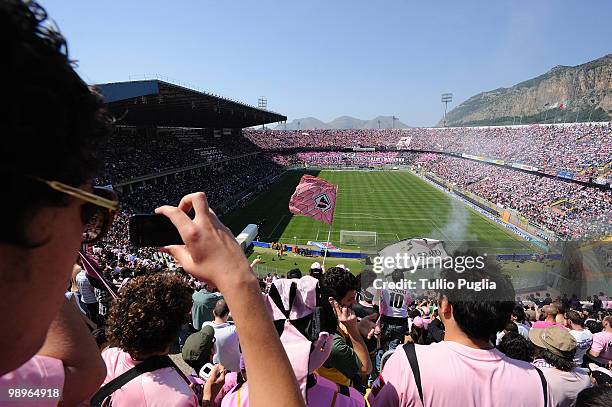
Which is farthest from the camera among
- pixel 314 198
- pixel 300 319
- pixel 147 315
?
pixel 314 198

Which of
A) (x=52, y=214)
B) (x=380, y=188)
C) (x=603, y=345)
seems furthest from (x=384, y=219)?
(x=52, y=214)

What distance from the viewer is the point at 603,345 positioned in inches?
243

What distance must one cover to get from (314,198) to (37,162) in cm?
1528

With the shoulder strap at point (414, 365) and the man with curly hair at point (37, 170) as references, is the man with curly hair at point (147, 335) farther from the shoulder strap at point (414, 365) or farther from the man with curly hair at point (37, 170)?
the man with curly hair at point (37, 170)

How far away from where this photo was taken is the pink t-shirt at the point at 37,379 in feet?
5.04

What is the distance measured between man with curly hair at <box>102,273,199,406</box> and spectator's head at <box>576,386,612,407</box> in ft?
7.91

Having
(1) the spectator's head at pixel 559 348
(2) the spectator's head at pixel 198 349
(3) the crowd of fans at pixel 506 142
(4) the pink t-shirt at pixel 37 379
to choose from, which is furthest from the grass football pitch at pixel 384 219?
(4) the pink t-shirt at pixel 37 379

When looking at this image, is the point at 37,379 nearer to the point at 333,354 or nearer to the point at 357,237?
the point at 333,354

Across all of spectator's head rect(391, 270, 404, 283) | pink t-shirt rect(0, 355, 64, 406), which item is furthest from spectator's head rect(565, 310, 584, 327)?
pink t-shirt rect(0, 355, 64, 406)

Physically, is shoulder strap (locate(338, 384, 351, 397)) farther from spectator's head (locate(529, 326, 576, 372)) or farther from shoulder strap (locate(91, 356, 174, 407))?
spectator's head (locate(529, 326, 576, 372))

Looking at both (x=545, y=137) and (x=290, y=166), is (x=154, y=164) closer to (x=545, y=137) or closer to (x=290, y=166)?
(x=290, y=166)

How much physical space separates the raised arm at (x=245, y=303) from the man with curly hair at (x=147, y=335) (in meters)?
1.56

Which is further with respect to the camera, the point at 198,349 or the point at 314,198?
the point at 314,198

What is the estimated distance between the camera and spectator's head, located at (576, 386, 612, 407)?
2160 mm
